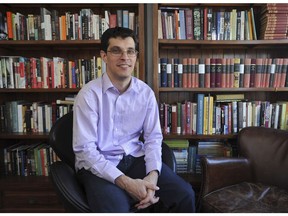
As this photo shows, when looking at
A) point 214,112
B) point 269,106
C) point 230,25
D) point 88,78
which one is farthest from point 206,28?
point 88,78

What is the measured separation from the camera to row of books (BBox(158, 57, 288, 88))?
1840mm

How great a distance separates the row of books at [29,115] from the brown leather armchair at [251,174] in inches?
49.2

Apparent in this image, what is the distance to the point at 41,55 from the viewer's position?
209 centimetres

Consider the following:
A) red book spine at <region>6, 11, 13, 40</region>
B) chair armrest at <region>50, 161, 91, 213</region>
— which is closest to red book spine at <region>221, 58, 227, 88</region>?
chair armrest at <region>50, 161, 91, 213</region>

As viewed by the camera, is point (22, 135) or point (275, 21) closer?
point (275, 21)

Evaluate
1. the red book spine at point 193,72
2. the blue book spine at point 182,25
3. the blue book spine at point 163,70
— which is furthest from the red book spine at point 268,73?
the blue book spine at point 163,70

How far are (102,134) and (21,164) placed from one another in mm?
1054

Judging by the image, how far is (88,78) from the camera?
6.20 ft

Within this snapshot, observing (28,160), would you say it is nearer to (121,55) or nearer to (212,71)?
(121,55)

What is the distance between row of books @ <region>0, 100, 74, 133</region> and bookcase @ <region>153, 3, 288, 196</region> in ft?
2.85

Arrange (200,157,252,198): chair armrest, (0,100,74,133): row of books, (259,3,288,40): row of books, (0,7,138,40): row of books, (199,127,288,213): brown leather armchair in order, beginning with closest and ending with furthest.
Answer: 1. (199,127,288,213): brown leather armchair
2. (200,157,252,198): chair armrest
3. (259,3,288,40): row of books
4. (0,7,138,40): row of books
5. (0,100,74,133): row of books

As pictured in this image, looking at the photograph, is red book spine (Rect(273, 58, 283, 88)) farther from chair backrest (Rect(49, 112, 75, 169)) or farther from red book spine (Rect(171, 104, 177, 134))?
chair backrest (Rect(49, 112, 75, 169))

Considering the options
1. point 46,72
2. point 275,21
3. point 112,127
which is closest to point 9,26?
point 46,72

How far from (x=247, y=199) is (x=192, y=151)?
2.12 ft
